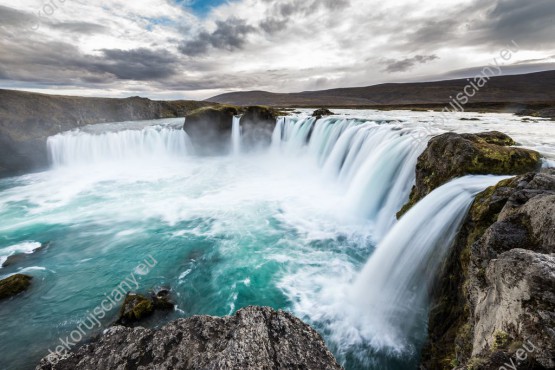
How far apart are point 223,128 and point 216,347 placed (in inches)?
1245

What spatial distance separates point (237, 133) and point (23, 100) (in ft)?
107

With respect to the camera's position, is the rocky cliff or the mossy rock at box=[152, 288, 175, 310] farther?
the mossy rock at box=[152, 288, 175, 310]

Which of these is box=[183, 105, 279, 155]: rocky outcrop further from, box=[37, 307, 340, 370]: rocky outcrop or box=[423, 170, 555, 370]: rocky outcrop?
box=[37, 307, 340, 370]: rocky outcrop

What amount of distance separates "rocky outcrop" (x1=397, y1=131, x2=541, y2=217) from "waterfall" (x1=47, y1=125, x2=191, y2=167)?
1196 inches

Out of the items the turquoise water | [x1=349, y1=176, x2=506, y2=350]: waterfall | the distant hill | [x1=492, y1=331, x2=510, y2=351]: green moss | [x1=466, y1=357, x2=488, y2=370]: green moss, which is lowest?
the turquoise water

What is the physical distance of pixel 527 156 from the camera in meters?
7.03

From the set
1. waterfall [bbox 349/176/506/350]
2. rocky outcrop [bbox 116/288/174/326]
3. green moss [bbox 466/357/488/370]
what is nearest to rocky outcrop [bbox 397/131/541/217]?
waterfall [bbox 349/176/506/350]

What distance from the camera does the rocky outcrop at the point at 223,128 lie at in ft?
102

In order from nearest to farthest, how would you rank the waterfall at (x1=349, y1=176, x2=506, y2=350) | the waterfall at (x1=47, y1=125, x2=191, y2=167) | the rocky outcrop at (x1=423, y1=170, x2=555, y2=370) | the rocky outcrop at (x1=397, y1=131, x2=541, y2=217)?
the rocky outcrop at (x1=423, y1=170, x2=555, y2=370) < the waterfall at (x1=349, y1=176, x2=506, y2=350) < the rocky outcrop at (x1=397, y1=131, x2=541, y2=217) < the waterfall at (x1=47, y1=125, x2=191, y2=167)

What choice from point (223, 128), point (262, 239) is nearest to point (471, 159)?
point (262, 239)

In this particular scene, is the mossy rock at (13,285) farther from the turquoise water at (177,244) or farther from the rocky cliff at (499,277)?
the rocky cliff at (499,277)

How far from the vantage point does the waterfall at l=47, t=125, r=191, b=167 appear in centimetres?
3172

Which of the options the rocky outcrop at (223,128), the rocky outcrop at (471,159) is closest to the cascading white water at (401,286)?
the rocky outcrop at (471,159)

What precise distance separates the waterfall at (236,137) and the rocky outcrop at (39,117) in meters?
22.5
